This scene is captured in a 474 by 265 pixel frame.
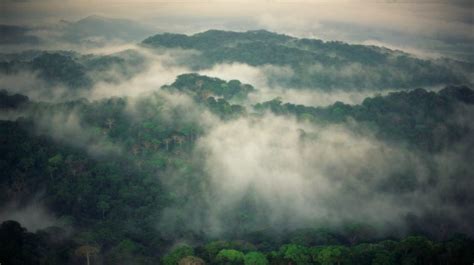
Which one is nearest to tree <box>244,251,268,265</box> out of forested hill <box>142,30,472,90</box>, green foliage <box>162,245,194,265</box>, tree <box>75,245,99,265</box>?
green foliage <box>162,245,194,265</box>

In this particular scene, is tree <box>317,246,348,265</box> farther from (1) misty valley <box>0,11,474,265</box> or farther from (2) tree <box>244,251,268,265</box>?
(2) tree <box>244,251,268,265</box>

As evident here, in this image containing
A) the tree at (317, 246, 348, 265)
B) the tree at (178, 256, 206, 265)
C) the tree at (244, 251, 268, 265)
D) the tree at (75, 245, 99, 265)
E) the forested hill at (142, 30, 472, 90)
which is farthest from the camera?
the forested hill at (142, 30, 472, 90)

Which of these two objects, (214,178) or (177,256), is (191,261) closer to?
(177,256)

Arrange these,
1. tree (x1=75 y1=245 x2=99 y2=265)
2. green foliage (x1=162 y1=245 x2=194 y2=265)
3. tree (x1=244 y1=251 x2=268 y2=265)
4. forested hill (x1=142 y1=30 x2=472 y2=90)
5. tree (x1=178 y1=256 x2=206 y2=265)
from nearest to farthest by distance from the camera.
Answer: tree (x1=178 y1=256 x2=206 y2=265)
tree (x1=75 y1=245 x2=99 y2=265)
green foliage (x1=162 y1=245 x2=194 y2=265)
tree (x1=244 y1=251 x2=268 y2=265)
forested hill (x1=142 y1=30 x2=472 y2=90)

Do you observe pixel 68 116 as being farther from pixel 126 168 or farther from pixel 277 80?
pixel 277 80

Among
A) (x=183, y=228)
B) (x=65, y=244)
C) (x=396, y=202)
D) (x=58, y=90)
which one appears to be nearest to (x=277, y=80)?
(x=58, y=90)

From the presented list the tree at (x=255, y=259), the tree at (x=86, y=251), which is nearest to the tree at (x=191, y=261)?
the tree at (x=255, y=259)

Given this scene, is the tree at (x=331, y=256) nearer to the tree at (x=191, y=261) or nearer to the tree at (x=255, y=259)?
the tree at (x=255, y=259)

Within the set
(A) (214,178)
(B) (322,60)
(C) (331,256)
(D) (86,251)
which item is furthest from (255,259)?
(B) (322,60)
